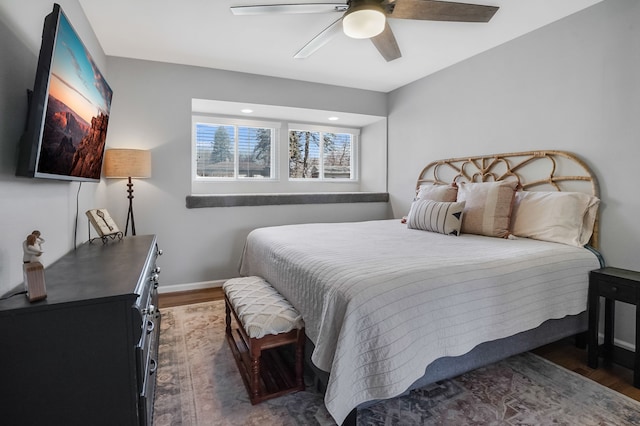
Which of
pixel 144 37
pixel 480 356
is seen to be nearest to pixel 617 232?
pixel 480 356

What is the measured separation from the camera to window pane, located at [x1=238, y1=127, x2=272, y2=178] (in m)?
4.52

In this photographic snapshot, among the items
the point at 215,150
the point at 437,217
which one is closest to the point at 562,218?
the point at 437,217

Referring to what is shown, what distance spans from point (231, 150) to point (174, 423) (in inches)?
135

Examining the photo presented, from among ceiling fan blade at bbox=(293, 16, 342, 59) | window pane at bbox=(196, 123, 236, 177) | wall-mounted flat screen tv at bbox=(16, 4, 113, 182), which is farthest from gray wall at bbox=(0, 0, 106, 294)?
window pane at bbox=(196, 123, 236, 177)

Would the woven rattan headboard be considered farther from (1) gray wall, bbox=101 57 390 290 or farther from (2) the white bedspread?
(1) gray wall, bbox=101 57 390 290

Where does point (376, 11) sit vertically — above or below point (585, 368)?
above

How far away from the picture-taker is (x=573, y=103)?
8.30 ft

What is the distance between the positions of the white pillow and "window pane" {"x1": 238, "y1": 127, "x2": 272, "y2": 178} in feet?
10.7

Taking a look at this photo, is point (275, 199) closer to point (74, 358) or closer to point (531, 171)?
point (531, 171)

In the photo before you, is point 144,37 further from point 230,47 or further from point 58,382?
point 58,382

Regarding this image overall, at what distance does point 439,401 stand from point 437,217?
151 cm

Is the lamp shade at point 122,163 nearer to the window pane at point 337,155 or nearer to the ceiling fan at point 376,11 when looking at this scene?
the ceiling fan at point 376,11

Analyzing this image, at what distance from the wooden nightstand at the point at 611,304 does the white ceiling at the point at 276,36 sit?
6.30 feet

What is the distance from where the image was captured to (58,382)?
1.06m
